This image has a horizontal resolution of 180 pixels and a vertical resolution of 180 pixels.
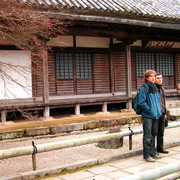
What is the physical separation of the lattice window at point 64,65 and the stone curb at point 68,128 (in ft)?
9.39

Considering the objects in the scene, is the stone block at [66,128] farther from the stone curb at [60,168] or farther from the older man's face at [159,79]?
the older man's face at [159,79]

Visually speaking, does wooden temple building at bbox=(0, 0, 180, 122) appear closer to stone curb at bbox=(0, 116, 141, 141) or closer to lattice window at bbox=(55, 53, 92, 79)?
lattice window at bbox=(55, 53, 92, 79)

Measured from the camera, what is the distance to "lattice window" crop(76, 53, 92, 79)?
1230 cm

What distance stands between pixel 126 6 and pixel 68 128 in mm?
5602

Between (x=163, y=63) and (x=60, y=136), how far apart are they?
7892mm

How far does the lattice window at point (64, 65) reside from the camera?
39.0ft

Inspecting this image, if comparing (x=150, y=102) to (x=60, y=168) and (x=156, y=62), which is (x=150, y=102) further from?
(x=156, y=62)

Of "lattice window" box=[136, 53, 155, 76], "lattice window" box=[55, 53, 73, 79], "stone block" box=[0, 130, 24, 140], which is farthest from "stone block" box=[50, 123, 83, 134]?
"lattice window" box=[136, 53, 155, 76]

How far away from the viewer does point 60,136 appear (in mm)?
9352

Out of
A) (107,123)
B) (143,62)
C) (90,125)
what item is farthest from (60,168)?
(143,62)

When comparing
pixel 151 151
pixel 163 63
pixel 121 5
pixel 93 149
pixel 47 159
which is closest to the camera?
pixel 151 151

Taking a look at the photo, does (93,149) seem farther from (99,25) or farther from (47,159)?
(99,25)

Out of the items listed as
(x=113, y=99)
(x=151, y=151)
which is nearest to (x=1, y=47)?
(x=113, y=99)

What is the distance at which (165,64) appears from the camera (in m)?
14.9
